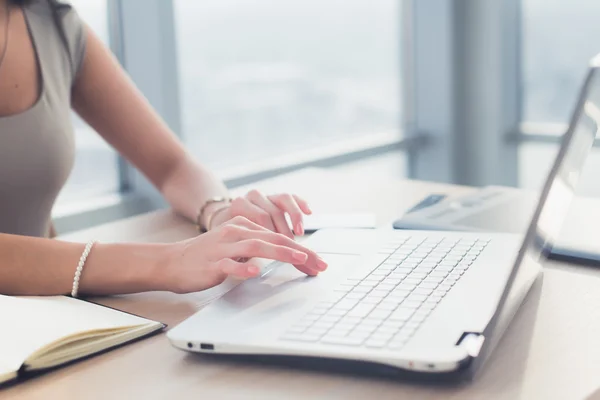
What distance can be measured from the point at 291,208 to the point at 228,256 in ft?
0.73

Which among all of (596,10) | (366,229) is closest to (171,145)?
(366,229)

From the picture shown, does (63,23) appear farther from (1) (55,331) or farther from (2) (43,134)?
(1) (55,331)

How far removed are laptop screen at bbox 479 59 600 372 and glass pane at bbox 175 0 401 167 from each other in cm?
157

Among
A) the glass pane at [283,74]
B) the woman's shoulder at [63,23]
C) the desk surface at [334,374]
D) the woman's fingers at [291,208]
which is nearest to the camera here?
the desk surface at [334,374]

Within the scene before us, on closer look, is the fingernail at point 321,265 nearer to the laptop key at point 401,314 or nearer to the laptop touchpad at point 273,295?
the laptop touchpad at point 273,295

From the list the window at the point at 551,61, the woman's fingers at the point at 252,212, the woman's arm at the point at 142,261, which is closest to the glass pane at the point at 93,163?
the woman's fingers at the point at 252,212

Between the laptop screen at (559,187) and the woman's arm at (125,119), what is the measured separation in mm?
718

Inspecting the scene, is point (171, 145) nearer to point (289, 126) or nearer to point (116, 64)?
point (116, 64)

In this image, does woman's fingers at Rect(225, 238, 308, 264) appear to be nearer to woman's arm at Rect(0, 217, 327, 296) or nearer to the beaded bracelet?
woman's arm at Rect(0, 217, 327, 296)

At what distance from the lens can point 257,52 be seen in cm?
271

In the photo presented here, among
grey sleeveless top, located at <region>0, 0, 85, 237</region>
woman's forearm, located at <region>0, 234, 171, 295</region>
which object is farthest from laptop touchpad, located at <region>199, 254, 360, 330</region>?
grey sleeveless top, located at <region>0, 0, 85, 237</region>

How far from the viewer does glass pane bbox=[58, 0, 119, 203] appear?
214 centimetres

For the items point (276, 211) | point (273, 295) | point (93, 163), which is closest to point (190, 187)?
point (276, 211)

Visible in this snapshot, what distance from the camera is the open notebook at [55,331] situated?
72 centimetres
